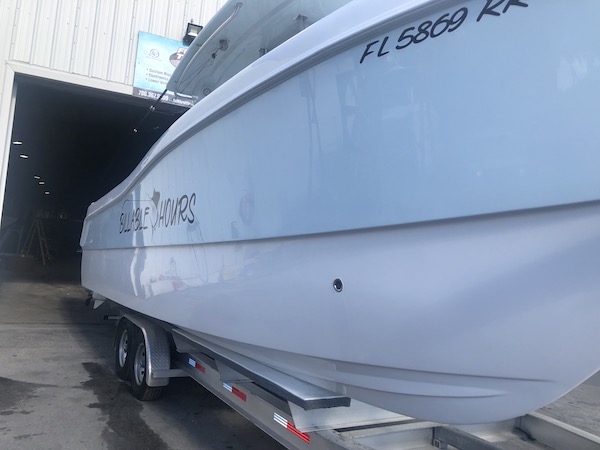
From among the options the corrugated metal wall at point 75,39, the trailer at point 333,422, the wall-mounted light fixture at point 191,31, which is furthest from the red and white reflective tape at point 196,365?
the wall-mounted light fixture at point 191,31

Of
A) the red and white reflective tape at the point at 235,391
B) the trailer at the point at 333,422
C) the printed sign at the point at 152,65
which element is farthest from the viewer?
the printed sign at the point at 152,65

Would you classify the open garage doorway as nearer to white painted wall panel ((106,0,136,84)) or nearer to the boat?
white painted wall panel ((106,0,136,84))

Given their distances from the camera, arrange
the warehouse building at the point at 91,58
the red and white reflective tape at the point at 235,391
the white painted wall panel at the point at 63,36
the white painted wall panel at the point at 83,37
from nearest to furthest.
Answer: the red and white reflective tape at the point at 235,391 → the warehouse building at the point at 91,58 → the white painted wall panel at the point at 63,36 → the white painted wall panel at the point at 83,37

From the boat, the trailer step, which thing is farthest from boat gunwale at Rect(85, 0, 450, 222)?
the trailer step

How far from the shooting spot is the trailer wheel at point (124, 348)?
5160 millimetres

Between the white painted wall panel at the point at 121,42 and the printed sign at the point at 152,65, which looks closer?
the white painted wall panel at the point at 121,42

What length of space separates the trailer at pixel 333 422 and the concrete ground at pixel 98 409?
1.49 ft

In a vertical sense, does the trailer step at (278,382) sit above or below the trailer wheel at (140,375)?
above

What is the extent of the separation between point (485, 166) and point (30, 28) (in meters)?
7.46

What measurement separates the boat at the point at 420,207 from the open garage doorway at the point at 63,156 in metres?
5.88

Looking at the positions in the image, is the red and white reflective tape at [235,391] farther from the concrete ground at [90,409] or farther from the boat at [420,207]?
the concrete ground at [90,409]

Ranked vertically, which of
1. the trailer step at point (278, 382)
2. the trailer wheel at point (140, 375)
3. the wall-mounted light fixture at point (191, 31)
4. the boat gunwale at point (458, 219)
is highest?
the wall-mounted light fixture at point (191, 31)

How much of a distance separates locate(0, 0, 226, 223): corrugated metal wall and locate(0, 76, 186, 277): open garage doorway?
1.07ft

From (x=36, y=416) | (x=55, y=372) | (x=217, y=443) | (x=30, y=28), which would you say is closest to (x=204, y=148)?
(x=217, y=443)
